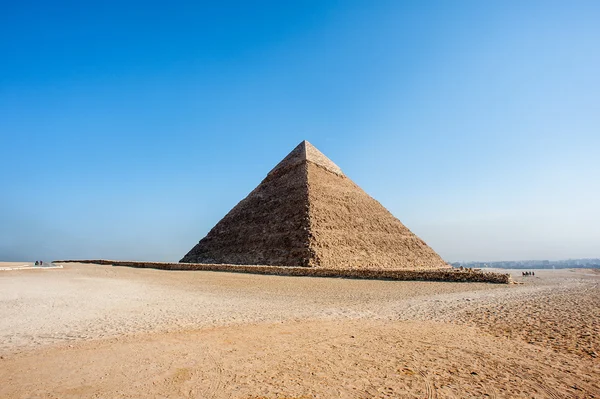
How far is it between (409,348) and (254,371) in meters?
2.28

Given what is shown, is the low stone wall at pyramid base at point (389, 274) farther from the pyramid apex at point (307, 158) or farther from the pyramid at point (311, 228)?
the pyramid apex at point (307, 158)

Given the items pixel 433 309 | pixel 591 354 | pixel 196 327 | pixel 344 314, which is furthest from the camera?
pixel 433 309

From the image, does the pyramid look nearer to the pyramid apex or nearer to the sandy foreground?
the pyramid apex

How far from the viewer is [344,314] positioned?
748 centimetres

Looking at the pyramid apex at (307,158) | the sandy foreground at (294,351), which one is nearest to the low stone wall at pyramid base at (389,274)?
the sandy foreground at (294,351)

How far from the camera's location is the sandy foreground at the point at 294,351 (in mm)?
3477

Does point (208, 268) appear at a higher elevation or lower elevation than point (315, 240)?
lower

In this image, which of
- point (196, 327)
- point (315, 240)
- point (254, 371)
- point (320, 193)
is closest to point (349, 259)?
point (315, 240)

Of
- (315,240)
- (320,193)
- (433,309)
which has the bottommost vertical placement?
(433,309)

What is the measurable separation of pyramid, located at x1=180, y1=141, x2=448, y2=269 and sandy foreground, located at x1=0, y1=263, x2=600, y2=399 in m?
Answer: 17.5

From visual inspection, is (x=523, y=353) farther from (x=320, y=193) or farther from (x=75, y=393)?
(x=320, y=193)

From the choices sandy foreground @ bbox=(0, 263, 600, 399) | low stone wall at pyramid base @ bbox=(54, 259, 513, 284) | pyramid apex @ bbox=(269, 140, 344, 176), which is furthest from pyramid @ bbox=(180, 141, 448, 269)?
sandy foreground @ bbox=(0, 263, 600, 399)

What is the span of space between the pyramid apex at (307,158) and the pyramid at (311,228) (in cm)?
17

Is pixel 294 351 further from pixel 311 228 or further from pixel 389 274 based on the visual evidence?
pixel 311 228
